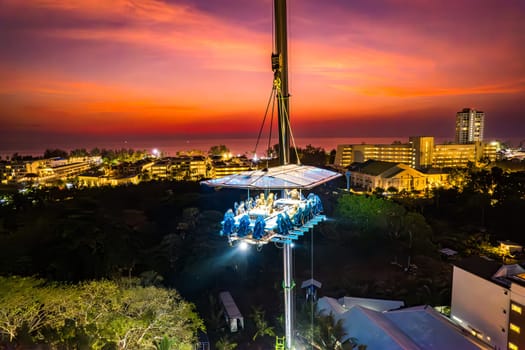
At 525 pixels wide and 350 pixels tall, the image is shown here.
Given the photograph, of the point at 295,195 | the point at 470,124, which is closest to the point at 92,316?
the point at 295,195

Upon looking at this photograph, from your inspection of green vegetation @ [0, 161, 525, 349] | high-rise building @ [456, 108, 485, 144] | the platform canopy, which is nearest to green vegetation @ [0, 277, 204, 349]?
green vegetation @ [0, 161, 525, 349]

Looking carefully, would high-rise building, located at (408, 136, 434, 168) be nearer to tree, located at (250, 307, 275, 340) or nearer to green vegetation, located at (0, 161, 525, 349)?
green vegetation, located at (0, 161, 525, 349)

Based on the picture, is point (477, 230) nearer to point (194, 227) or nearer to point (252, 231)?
point (194, 227)

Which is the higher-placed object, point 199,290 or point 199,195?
point 199,195

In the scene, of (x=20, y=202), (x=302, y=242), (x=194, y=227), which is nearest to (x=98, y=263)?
(x=194, y=227)

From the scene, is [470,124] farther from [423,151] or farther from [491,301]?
[491,301]

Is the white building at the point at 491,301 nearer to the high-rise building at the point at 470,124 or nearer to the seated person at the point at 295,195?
the seated person at the point at 295,195

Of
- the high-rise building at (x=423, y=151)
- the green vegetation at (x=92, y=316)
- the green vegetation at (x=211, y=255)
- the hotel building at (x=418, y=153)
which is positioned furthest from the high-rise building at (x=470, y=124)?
the green vegetation at (x=92, y=316)
